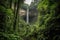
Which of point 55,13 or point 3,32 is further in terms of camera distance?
point 55,13

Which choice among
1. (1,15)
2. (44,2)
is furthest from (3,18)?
(44,2)

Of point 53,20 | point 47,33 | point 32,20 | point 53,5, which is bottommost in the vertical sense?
point 32,20

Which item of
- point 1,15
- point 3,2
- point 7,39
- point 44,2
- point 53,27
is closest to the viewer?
point 7,39

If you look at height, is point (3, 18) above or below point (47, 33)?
above

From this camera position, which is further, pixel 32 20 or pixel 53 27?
pixel 32 20

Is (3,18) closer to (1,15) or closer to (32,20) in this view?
(1,15)

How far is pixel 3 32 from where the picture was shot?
31.0 feet

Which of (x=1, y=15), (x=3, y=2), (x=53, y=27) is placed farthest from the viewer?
(x=53, y=27)

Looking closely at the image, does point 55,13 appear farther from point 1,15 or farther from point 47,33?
point 1,15

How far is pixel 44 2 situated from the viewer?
53.5ft

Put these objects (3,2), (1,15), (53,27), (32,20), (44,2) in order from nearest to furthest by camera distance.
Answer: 1. (1,15)
2. (3,2)
3. (53,27)
4. (44,2)
5. (32,20)

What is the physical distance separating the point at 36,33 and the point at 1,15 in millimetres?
7616

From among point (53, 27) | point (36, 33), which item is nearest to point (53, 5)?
point (53, 27)

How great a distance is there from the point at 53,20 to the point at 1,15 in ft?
15.6
